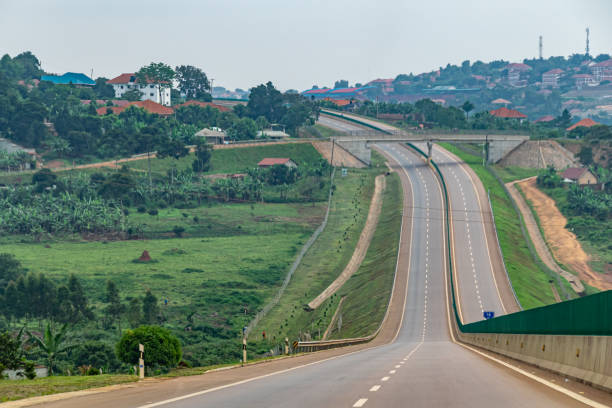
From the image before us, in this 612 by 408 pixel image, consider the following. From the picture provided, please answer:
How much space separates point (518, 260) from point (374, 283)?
2753 centimetres

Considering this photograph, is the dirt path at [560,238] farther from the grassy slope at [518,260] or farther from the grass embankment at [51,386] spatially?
the grass embankment at [51,386]

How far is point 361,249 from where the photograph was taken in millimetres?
150875

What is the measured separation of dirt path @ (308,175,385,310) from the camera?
122 m

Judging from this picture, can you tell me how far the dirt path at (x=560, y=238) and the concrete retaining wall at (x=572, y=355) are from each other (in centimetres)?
9668

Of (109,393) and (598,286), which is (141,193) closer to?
(598,286)

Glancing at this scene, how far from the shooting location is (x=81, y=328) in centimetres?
9969

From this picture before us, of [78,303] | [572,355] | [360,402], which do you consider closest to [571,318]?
[572,355]

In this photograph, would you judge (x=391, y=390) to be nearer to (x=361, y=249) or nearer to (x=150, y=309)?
(x=150, y=309)

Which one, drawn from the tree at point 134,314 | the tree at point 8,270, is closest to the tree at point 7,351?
the tree at point 134,314

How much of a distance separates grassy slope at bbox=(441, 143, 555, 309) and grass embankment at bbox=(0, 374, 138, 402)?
8592 centimetres

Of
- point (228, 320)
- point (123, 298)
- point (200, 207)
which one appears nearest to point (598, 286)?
point (228, 320)

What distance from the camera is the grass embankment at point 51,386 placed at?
2203 centimetres

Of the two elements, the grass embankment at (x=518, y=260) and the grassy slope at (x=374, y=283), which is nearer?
the grassy slope at (x=374, y=283)

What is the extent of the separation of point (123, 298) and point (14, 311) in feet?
47.6
